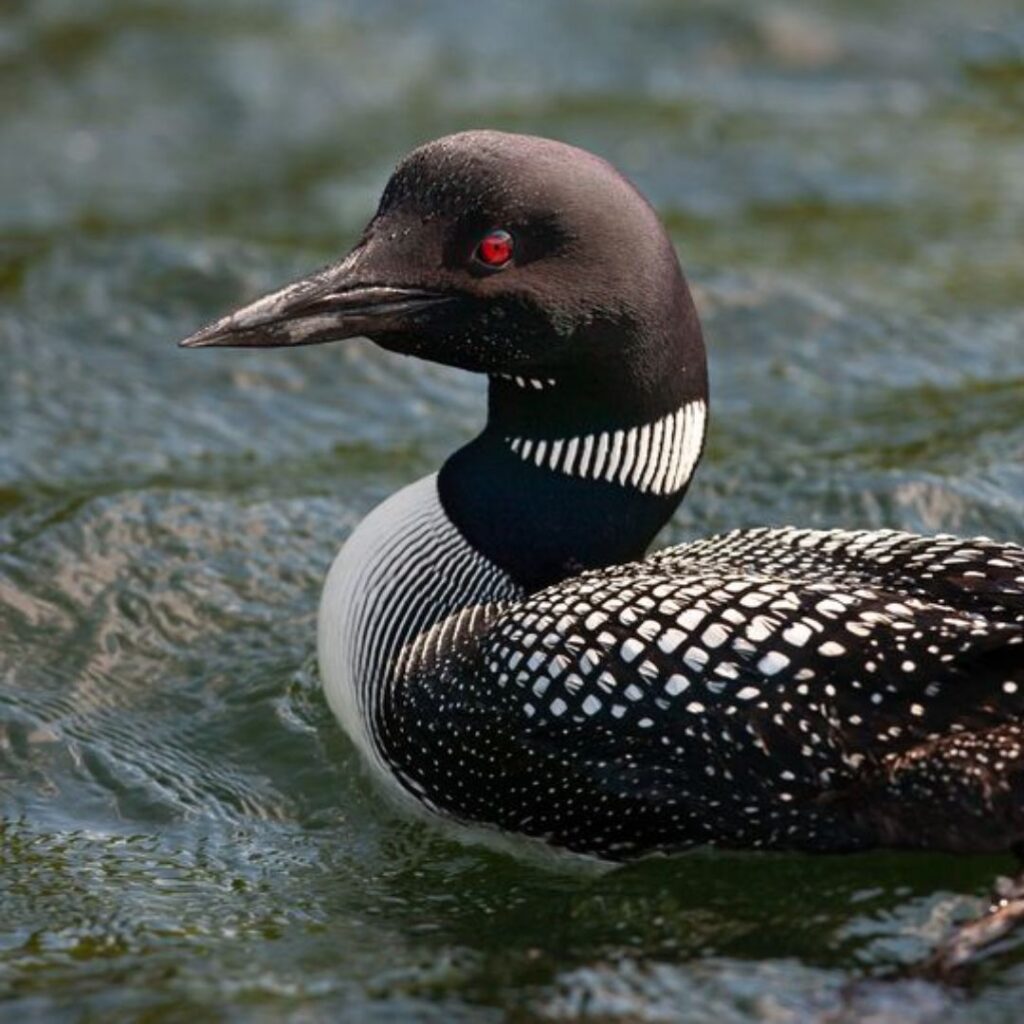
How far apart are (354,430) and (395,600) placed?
215 centimetres

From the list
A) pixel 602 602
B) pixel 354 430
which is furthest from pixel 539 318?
pixel 354 430

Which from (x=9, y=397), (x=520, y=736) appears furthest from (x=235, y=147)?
(x=520, y=736)

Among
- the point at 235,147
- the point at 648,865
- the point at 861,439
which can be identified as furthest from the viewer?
the point at 235,147

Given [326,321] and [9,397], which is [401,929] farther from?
[9,397]

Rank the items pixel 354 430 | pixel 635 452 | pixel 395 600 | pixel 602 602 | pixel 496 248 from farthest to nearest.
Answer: pixel 354 430 < pixel 395 600 < pixel 635 452 < pixel 496 248 < pixel 602 602

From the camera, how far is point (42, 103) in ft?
32.3

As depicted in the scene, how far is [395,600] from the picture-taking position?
4996mm

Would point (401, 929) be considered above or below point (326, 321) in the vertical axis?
below

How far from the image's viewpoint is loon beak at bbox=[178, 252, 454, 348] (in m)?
4.77

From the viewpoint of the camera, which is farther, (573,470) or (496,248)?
(573,470)

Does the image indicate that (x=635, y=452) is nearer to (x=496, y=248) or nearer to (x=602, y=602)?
(x=602, y=602)

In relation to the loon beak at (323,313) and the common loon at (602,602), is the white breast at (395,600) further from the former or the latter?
the loon beak at (323,313)

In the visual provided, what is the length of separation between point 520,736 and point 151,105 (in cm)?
595

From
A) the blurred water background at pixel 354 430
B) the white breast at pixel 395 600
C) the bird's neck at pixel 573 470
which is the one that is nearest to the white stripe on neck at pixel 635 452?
the bird's neck at pixel 573 470
